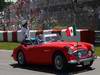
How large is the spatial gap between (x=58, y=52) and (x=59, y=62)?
30cm

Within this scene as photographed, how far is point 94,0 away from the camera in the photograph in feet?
128

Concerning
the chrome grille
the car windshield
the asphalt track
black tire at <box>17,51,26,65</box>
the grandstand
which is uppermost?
the grandstand

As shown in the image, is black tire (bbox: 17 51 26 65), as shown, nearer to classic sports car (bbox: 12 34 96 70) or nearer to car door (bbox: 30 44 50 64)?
classic sports car (bbox: 12 34 96 70)

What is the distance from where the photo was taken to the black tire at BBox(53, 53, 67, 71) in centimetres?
1101

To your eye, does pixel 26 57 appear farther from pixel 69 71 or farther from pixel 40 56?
pixel 69 71

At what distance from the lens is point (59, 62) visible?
11.2m

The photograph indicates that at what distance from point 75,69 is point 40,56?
1.21 meters

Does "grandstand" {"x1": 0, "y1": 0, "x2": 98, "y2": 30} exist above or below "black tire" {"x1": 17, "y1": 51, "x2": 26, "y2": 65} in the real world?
above

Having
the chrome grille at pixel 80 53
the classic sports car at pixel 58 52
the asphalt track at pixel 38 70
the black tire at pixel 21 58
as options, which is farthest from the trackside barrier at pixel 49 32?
the chrome grille at pixel 80 53

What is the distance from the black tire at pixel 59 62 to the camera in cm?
1101

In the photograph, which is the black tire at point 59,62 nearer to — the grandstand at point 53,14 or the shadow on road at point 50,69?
the shadow on road at point 50,69

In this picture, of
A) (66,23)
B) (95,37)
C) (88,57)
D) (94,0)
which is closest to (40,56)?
(88,57)

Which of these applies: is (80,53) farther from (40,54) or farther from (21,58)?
(21,58)

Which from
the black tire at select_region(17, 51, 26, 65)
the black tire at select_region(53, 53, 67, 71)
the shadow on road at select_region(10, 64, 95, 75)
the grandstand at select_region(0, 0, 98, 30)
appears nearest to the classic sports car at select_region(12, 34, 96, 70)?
the black tire at select_region(53, 53, 67, 71)
